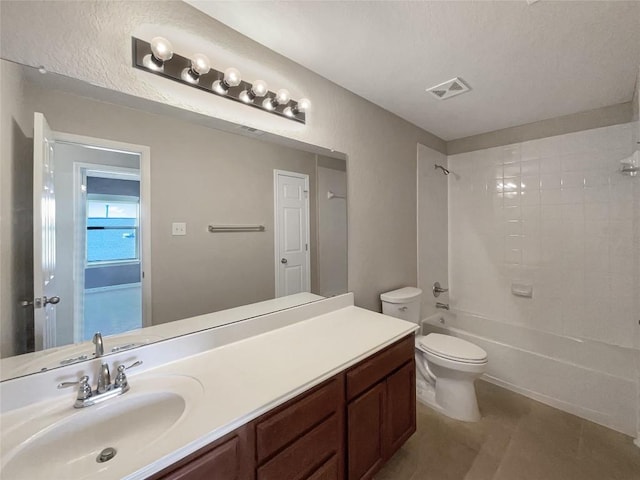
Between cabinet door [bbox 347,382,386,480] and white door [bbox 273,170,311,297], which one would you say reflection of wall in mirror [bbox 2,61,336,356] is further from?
cabinet door [bbox 347,382,386,480]

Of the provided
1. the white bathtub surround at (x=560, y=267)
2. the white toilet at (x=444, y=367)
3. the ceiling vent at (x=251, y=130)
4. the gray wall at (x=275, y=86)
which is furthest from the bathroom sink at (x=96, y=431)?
the white bathtub surround at (x=560, y=267)

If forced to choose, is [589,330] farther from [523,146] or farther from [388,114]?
[388,114]

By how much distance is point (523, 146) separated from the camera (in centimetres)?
248

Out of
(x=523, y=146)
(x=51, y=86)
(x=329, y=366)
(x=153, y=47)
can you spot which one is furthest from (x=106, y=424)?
(x=523, y=146)

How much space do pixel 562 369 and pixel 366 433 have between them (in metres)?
1.94

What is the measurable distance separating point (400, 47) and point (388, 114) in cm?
80

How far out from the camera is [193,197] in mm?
1233

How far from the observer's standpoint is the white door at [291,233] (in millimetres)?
1535

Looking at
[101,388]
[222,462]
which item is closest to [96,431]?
[101,388]

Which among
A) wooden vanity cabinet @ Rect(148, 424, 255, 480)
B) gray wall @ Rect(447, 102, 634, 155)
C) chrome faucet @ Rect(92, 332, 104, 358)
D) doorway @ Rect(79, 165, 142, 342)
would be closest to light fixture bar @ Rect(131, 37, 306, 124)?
doorway @ Rect(79, 165, 142, 342)

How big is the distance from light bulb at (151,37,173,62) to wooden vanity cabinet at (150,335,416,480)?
1.39 meters

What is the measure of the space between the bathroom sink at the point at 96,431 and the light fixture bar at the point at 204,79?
1.24 m

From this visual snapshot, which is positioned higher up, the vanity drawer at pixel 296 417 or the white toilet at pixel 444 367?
the vanity drawer at pixel 296 417

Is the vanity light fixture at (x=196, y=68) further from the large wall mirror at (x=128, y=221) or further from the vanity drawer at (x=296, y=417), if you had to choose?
the vanity drawer at (x=296, y=417)
